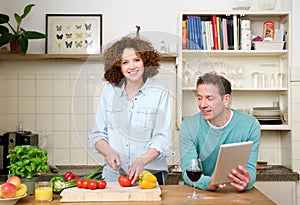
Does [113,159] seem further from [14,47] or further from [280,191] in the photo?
[14,47]

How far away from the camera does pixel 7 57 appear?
426 centimetres

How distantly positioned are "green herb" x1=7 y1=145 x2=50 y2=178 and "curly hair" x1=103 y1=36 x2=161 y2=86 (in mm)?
475

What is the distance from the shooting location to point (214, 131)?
2.78 metres

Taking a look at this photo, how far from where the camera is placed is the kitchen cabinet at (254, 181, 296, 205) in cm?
410

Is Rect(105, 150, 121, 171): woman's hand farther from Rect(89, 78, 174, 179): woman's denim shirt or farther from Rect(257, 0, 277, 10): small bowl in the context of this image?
Rect(257, 0, 277, 10): small bowl

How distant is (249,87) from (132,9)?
1125mm

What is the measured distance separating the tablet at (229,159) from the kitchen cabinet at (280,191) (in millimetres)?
1566

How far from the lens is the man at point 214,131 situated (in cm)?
263

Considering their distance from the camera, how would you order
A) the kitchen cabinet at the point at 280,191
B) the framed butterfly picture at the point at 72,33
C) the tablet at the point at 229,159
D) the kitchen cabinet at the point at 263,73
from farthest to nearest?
the framed butterfly picture at the point at 72,33
the kitchen cabinet at the point at 263,73
the kitchen cabinet at the point at 280,191
the tablet at the point at 229,159

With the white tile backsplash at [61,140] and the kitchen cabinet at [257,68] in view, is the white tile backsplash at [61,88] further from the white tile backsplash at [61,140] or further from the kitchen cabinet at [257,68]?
the kitchen cabinet at [257,68]

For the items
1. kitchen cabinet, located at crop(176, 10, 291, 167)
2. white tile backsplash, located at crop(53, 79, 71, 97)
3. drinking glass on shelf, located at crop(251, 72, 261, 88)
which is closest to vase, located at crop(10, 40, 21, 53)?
white tile backsplash, located at crop(53, 79, 71, 97)

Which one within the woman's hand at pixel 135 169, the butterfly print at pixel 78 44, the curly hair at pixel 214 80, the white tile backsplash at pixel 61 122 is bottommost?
the woman's hand at pixel 135 169

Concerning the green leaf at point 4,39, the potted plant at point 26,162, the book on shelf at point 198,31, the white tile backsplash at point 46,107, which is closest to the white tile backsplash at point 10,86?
the white tile backsplash at point 46,107

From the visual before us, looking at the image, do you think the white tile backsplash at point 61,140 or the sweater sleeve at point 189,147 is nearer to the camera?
the sweater sleeve at point 189,147
